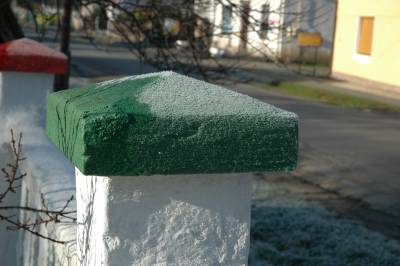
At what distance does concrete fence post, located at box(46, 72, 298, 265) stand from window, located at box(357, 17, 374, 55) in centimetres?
2425

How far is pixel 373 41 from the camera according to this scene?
82.5ft

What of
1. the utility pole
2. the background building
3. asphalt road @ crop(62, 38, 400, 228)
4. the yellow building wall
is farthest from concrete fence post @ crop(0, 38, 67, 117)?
the yellow building wall

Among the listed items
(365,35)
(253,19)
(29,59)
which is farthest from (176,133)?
(365,35)

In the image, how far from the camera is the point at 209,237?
2188 millimetres

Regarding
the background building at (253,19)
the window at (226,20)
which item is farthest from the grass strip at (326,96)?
the window at (226,20)

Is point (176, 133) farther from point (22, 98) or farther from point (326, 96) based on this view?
point (326, 96)

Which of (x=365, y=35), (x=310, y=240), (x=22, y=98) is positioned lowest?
(x=310, y=240)

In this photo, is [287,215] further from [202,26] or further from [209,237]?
[209,237]

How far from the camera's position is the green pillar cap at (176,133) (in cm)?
195

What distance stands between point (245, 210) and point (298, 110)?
1595 centimetres

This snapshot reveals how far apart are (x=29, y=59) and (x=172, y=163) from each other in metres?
2.39

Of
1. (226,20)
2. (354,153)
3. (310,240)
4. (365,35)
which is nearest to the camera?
(310,240)

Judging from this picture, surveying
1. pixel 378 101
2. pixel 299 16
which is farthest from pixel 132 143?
pixel 378 101

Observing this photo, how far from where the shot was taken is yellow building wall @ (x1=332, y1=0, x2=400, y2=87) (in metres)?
24.0
